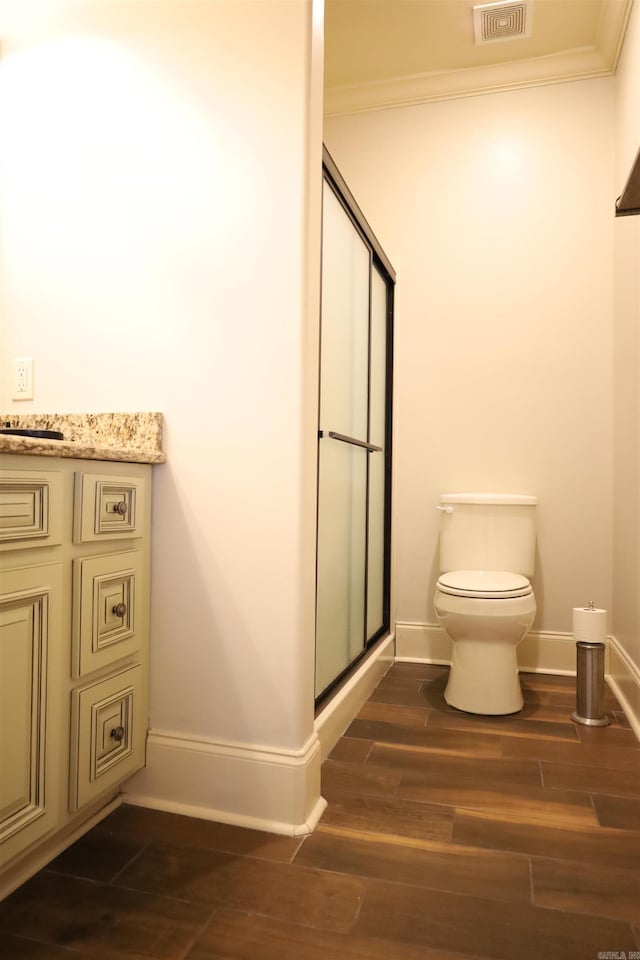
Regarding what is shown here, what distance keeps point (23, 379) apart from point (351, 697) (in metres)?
1.38

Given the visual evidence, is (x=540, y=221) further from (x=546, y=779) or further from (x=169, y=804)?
(x=169, y=804)

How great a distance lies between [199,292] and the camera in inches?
60.5

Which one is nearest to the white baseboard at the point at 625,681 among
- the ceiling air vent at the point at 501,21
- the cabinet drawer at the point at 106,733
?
the cabinet drawer at the point at 106,733

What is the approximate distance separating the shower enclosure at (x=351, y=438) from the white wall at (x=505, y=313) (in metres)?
0.14

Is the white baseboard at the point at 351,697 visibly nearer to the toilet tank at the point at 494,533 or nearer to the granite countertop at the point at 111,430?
the toilet tank at the point at 494,533

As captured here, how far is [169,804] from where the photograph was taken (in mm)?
1525

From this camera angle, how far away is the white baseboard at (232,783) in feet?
4.74

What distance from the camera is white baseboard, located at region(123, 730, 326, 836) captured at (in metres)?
1.44

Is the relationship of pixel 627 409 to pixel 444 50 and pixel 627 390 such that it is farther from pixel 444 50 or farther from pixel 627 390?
pixel 444 50

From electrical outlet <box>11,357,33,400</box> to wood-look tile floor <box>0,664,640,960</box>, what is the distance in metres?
1.07

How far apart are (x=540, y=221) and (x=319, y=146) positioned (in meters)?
1.53

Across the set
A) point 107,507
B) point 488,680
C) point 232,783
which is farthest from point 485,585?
point 107,507

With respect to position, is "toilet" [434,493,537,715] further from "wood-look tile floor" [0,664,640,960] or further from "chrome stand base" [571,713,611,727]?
"wood-look tile floor" [0,664,640,960]

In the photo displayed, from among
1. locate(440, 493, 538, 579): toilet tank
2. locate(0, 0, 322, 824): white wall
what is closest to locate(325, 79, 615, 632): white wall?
locate(440, 493, 538, 579): toilet tank
